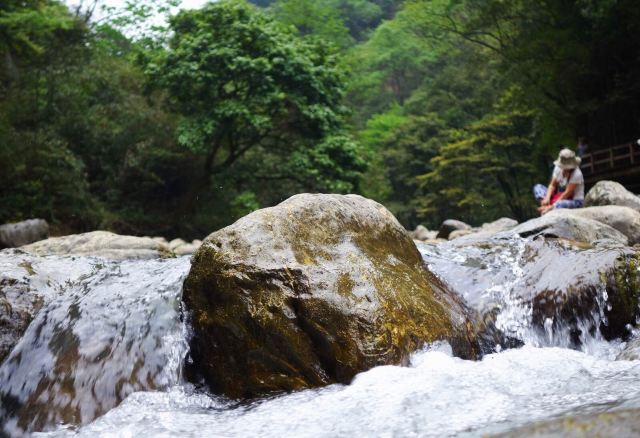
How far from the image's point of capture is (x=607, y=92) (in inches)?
696

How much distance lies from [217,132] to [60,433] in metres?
13.6

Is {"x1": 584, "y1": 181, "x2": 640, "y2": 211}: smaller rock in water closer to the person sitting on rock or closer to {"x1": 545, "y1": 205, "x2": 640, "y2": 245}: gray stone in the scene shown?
the person sitting on rock

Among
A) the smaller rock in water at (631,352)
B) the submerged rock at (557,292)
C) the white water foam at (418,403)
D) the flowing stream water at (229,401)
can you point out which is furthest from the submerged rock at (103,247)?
the smaller rock in water at (631,352)

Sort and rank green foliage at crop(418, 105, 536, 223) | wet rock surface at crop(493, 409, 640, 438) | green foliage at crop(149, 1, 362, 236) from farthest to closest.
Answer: green foliage at crop(418, 105, 536, 223), green foliage at crop(149, 1, 362, 236), wet rock surface at crop(493, 409, 640, 438)

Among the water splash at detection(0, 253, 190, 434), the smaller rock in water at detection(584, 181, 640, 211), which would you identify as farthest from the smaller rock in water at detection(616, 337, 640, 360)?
the smaller rock in water at detection(584, 181, 640, 211)

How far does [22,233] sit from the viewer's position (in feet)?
46.2

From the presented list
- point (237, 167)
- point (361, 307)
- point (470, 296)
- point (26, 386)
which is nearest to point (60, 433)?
point (26, 386)

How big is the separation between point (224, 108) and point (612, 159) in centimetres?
967

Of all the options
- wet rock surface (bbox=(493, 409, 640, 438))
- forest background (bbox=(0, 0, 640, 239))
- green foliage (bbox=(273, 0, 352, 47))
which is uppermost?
green foliage (bbox=(273, 0, 352, 47))

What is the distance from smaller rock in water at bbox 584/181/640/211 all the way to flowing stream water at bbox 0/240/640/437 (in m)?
5.49

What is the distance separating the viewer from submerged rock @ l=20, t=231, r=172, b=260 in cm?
911

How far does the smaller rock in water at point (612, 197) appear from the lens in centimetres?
1023

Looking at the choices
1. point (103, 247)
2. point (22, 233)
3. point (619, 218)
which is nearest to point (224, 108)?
point (22, 233)

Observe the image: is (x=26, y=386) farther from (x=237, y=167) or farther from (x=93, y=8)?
(x=93, y=8)
